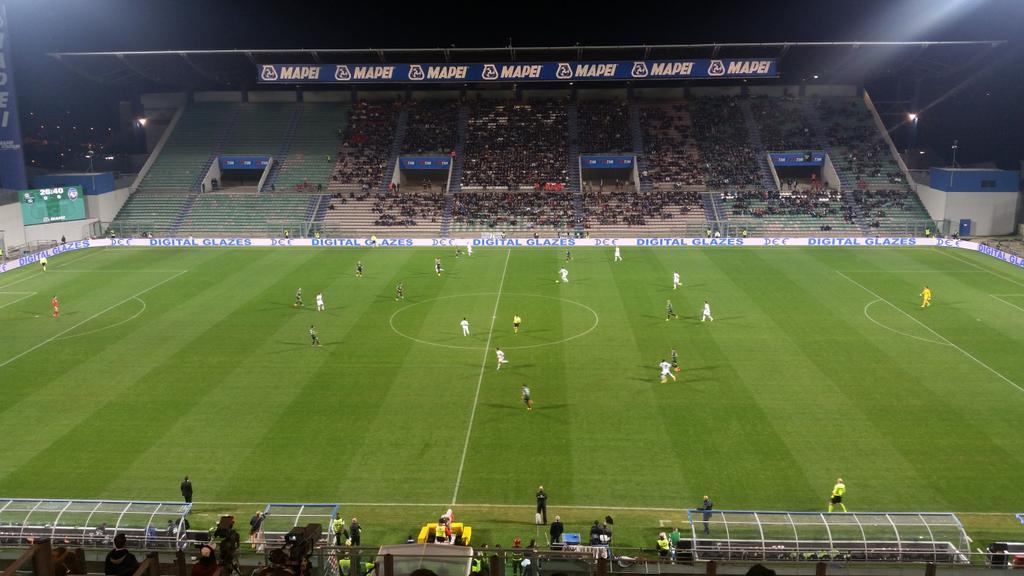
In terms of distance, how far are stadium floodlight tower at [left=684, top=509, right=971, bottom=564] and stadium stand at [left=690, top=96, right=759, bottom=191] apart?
64.1 m

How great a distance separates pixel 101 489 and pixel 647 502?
53.3ft

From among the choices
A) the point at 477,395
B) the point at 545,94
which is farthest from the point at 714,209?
the point at 477,395

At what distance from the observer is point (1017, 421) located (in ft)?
88.5

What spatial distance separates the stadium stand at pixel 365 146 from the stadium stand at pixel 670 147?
29.2 meters

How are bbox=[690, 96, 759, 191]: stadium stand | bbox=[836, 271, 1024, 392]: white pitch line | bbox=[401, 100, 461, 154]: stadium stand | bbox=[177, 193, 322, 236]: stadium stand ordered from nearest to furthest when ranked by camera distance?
bbox=[836, 271, 1024, 392]: white pitch line → bbox=[177, 193, 322, 236]: stadium stand → bbox=[690, 96, 759, 191]: stadium stand → bbox=[401, 100, 461, 154]: stadium stand

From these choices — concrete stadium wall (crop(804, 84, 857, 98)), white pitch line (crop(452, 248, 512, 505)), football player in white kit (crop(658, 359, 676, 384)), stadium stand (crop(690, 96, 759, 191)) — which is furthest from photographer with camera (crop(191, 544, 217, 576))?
concrete stadium wall (crop(804, 84, 857, 98))

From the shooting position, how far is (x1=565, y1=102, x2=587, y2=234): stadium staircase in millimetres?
74625

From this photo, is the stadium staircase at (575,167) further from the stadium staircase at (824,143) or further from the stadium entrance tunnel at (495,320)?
the stadium entrance tunnel at (495,320)

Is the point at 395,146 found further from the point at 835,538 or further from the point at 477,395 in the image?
the point at 835,538

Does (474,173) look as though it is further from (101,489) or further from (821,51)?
(101,489)

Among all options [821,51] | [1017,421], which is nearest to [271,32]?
[821,51]

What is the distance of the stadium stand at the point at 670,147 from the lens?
8075 cm

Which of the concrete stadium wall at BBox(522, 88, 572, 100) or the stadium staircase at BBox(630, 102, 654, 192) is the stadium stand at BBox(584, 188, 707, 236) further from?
the concrete stadium wall at BBox(522, 88, 572, 100)

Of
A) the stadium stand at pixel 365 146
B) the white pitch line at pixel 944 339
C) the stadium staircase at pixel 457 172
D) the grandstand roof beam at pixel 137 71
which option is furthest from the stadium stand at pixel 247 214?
the white pitch line at pixel 944 339
